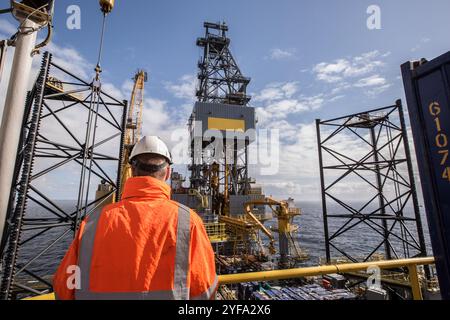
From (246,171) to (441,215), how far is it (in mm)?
30314

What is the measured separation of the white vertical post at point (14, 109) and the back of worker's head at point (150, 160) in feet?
13.6

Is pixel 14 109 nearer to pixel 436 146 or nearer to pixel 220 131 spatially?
pixel 436 146

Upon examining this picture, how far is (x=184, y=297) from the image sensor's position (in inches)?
53.7

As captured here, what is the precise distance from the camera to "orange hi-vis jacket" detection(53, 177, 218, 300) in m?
1.29

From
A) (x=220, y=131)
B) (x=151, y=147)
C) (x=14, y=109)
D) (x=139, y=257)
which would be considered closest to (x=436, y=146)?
(x=151, y=147)

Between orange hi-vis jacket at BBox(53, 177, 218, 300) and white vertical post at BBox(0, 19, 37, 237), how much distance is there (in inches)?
169

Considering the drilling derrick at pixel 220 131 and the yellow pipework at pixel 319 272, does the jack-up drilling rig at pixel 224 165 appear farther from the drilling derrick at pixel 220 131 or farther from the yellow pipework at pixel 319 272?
the yellow pipework at pixel 319 272

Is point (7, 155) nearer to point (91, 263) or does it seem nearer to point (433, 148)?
point (91, 263)

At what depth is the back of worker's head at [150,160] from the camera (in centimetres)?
177

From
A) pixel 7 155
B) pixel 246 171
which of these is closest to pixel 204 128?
pixel 246 171

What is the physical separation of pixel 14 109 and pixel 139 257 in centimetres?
515

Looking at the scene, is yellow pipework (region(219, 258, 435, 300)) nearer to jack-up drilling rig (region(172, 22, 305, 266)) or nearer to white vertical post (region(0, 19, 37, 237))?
white vertical post (region(0, 19, 37, 237))

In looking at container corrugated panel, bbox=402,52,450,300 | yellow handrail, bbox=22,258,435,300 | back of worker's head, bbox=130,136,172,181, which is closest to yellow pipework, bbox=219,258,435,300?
yellow handrail, bbox=22,258,435,300

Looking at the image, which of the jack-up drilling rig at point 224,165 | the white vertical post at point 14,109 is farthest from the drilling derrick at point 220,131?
Answer: the white vertical post at point 14,109
